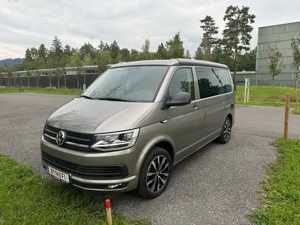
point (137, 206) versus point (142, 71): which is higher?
point (142, 71)

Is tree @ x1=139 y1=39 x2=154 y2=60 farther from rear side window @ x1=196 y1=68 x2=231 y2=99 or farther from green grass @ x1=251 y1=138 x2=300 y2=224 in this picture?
green grass @ x1=251 y1=138 x2=300 y2=224

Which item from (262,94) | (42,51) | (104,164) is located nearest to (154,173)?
(104,164)

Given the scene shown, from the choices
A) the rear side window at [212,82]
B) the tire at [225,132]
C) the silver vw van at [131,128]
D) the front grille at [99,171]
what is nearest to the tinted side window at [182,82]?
the silver vw van at [131,128]

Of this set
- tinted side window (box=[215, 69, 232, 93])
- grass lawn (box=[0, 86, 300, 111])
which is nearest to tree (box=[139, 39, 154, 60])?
grass lawn (box=[0, 86, 300, 111])

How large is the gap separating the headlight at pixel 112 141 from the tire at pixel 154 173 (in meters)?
0.45

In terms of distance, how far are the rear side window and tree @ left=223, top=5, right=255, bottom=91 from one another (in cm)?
3065

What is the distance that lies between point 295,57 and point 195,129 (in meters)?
21.1

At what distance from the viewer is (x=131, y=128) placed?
102 inches

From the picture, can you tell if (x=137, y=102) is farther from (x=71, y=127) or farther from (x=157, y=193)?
(x=157, y=193)

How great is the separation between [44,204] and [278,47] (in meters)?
46.5

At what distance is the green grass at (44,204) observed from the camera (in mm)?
2531

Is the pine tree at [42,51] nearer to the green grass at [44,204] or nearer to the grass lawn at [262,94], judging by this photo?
the grass lawn at [262,94]

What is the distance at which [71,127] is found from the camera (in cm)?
269

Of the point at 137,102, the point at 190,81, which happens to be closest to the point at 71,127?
the point at 137,102
